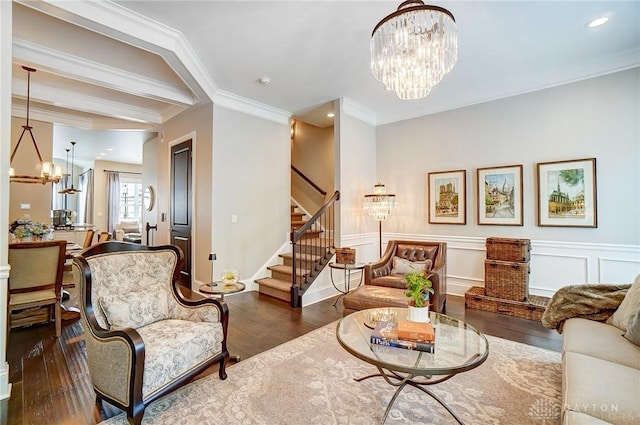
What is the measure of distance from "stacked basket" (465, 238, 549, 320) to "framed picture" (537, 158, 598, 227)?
1.81 feet

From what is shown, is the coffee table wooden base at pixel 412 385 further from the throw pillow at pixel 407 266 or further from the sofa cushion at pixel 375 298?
the throw pillow at pixel 407 266

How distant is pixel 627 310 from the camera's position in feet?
6.82

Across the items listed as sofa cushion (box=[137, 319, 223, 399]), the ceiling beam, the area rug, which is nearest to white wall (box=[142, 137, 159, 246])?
the ceiling beam

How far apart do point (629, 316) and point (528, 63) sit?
3.14 m

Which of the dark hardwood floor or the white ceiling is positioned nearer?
the dark hardwood floor

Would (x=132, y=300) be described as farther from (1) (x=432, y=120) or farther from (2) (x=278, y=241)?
(1) (x=432, y=120)

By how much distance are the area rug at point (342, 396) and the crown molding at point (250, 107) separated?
380cm

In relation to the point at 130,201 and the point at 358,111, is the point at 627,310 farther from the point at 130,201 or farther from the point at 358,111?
the point at 130,201

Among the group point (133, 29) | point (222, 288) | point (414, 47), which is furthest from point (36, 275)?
point (414, 47)

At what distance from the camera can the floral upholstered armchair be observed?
1.70 meters

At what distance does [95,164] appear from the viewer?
10305 millimetres

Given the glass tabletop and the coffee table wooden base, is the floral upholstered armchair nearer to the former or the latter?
the glass tabletop

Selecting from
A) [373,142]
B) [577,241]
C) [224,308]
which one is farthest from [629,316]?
[373,142]

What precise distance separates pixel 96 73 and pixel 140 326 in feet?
11.4
